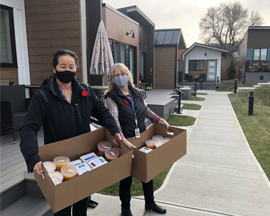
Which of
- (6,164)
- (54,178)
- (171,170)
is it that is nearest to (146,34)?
(171,170)

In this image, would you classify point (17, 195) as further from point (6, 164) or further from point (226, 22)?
point (226, 22)

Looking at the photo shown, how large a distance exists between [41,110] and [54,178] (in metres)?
0.52

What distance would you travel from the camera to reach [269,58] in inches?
846

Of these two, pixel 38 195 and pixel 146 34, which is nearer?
pixel 38 195

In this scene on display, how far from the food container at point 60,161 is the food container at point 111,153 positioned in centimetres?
30

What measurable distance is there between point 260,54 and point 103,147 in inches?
973

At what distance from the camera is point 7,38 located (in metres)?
4.58

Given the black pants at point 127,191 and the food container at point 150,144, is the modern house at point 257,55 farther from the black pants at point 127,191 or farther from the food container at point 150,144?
the food container at point 150,144

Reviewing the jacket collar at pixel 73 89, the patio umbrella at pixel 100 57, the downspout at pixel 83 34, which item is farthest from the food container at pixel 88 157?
the patio umbrella at pixel 100 57

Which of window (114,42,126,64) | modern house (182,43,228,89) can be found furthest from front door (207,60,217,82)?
window (114,42,126,64)

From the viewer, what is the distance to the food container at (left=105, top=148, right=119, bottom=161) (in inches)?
66.2

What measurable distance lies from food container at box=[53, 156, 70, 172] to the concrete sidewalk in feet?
3.95

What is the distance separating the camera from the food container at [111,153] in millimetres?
1682

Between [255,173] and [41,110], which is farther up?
[41,110]
